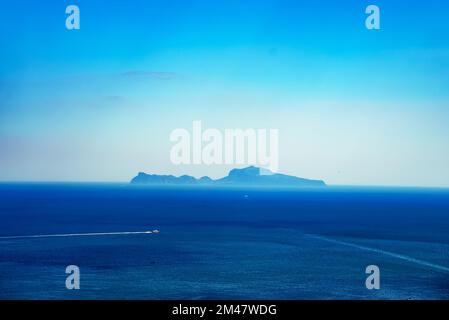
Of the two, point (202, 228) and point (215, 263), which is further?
point (202, 228)

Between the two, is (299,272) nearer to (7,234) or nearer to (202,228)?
(202,228)

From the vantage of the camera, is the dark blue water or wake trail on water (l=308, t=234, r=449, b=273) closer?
the dark blue water

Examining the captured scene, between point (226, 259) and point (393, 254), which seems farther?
point (393, 254)

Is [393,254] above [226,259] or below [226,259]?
below

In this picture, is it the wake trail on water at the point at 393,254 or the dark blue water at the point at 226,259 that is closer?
the dark blue water at the point at 226,259

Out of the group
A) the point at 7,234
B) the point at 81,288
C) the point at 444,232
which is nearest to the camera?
the point at 81,288
